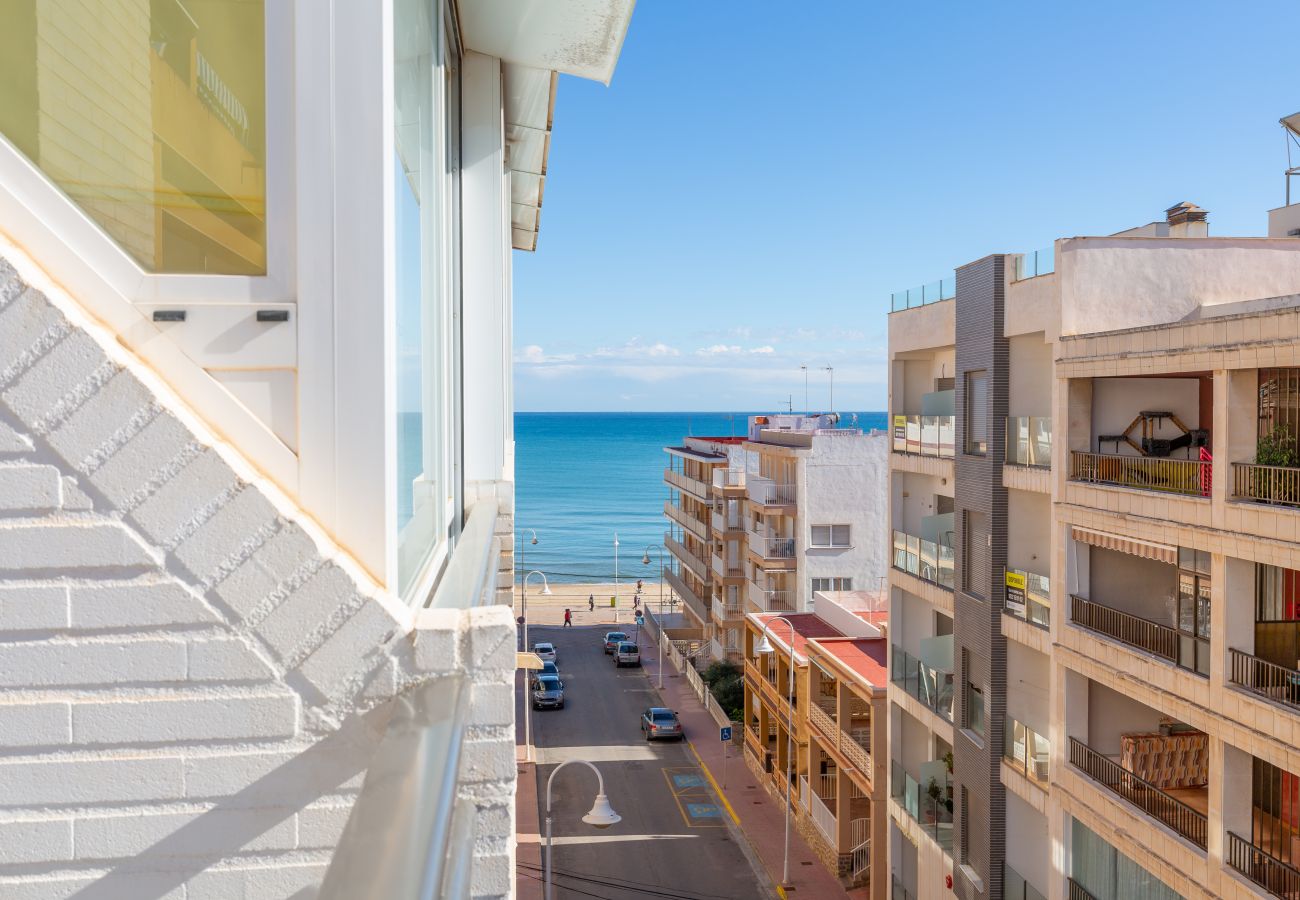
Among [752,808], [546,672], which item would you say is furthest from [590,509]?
[752,808]

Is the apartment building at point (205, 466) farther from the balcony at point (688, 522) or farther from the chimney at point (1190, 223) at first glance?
the balcony at point (688, 522)

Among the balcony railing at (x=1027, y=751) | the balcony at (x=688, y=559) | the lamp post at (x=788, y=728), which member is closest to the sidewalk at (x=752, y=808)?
the lamp post at (x=788, y=728)

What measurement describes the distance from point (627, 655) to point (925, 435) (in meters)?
30.4

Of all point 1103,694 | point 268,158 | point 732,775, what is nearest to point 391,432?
point 268,158

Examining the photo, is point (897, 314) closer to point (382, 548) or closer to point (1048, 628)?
point (1048, 628)

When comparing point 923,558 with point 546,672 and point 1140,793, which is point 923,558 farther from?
point 546,672

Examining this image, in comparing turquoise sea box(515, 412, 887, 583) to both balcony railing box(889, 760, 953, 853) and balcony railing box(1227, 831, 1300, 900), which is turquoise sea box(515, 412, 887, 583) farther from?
balcony railing box(1227, 831, 1300, 900)

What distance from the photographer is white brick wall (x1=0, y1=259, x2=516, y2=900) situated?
85.3 inches

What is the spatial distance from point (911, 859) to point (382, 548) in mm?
21546

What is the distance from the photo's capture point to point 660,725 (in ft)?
119

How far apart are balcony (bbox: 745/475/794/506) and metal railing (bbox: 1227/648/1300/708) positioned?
80.7ft

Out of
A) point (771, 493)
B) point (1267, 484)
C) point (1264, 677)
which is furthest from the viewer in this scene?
point (771, 493)

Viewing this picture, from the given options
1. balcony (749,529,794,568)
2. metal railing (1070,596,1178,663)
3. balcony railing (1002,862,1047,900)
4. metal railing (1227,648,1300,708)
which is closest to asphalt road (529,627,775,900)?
balcony (749,529,794,568)

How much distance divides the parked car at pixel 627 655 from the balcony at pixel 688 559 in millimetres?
4615
